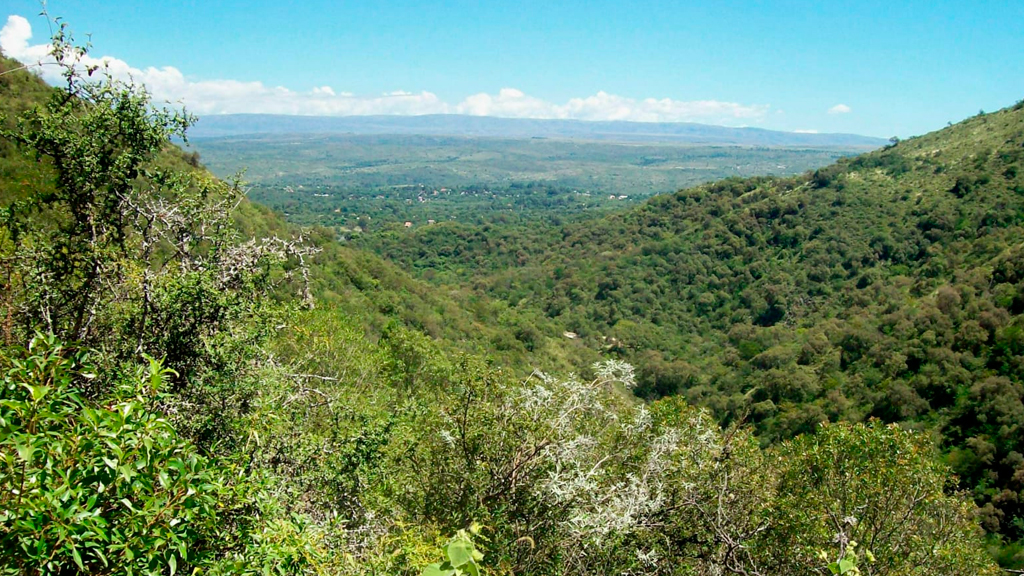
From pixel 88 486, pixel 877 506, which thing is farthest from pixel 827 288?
pixel 88 486

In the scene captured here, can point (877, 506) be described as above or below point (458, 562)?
below

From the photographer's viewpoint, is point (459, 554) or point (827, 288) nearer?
point (459, 554)

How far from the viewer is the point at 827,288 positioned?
56.4 meters

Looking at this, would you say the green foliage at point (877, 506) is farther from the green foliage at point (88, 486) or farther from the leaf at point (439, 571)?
the green foliage at point (88, 486)

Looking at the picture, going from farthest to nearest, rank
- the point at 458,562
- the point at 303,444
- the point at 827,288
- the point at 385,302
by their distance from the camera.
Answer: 1. the point at 827,288
2. the point at 385,302
3. the point at 303,444
4. the point at 458,562

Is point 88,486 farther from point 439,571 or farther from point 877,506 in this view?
point 877,506

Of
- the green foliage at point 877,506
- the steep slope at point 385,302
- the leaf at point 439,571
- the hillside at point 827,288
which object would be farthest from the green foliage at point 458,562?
the hillside at point 827,288

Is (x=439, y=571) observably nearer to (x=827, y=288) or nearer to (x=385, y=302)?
(x=385, y=302)

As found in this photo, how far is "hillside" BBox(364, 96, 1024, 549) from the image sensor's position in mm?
28141

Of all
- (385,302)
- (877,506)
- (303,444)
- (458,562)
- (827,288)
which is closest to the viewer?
(458,562)

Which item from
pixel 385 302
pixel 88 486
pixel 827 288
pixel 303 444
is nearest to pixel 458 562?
pixel 88 486

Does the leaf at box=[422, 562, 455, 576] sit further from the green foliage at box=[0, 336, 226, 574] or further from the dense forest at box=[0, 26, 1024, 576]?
the green foliage at box=[0, 336, 226, 574]

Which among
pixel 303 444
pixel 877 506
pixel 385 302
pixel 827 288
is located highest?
pixel 303 444

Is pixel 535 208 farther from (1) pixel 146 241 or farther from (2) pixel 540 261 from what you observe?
(1) pixel 146 241
